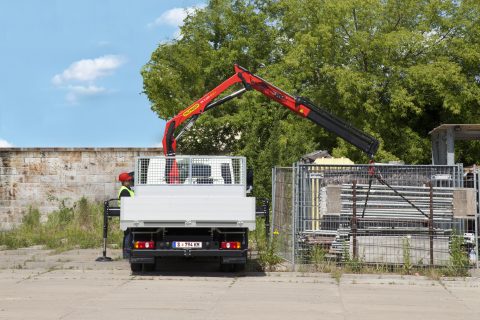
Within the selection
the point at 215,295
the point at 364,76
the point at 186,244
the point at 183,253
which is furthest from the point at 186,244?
the point at 364,76

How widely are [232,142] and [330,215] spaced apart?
2782 cm

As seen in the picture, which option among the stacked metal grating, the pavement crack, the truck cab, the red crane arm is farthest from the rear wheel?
the pavement crack

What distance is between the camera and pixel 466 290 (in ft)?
44.9

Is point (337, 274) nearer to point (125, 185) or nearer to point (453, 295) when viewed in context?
point (453, 295)

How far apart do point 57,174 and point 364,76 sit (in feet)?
54.2

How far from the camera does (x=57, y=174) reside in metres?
30.4

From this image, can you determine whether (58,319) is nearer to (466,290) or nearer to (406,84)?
(466,290)

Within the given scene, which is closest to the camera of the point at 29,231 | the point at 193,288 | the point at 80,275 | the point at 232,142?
the point at 193,288

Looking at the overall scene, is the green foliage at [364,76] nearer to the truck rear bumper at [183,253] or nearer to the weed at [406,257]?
the weed at [406,257]

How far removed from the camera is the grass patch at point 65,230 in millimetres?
22531

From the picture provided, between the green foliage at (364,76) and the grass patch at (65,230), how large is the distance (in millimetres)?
9554

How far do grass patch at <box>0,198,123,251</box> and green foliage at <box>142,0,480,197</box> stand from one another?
955cm

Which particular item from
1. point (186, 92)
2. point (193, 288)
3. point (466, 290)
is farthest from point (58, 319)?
point (186, 92)

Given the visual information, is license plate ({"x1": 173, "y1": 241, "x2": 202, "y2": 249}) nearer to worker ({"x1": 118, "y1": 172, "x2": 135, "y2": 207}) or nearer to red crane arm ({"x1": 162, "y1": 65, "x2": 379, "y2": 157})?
worker ({"x1": 118, "y1": 172, "x2": 135, "y2": 207})
